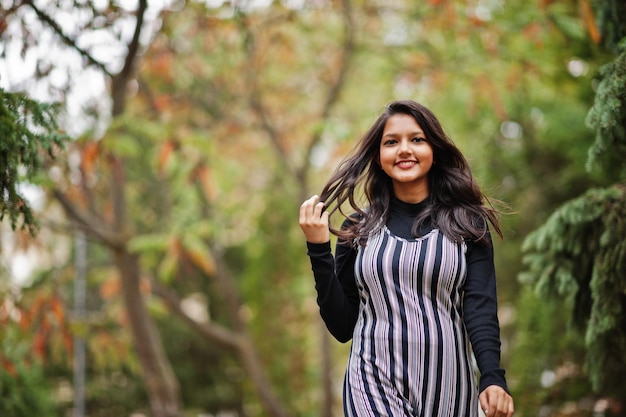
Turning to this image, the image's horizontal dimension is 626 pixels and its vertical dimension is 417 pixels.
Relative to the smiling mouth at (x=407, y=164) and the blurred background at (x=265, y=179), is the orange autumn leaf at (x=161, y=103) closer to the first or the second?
the blurred background at (x=265, y=179)

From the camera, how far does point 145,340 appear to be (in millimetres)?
6621

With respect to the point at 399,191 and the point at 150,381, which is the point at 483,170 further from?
the point at 399,191

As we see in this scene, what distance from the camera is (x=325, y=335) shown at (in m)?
8.78

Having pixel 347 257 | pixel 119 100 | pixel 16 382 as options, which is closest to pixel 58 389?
pixel 16 382

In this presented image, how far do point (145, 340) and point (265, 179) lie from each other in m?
5.88

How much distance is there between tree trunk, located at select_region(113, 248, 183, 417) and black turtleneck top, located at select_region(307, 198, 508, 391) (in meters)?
4.18

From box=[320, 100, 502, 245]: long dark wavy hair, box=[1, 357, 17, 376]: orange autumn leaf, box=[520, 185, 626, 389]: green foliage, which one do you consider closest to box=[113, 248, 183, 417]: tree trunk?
box=[1, 357, 17, 376]: orange autumn leaf

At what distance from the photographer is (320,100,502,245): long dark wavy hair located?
8.13 feet

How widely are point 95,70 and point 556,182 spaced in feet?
13.4

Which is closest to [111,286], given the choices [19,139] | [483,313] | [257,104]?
[257,104]

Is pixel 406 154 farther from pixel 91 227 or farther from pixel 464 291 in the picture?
pixel 91 227

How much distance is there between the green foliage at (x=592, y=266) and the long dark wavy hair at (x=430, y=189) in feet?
3.07

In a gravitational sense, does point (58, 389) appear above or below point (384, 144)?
below

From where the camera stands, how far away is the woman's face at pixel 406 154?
254cm
